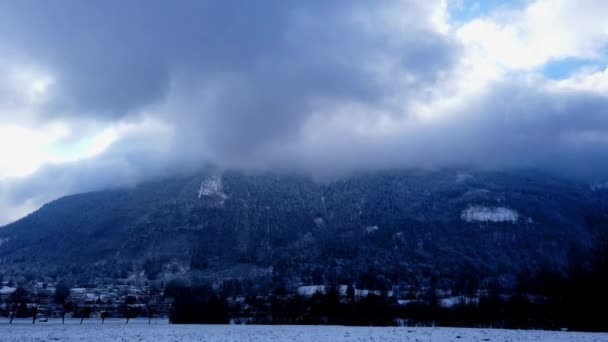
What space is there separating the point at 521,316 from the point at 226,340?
86993 millimetres

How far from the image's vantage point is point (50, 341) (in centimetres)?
5941

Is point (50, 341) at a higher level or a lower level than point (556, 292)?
lower

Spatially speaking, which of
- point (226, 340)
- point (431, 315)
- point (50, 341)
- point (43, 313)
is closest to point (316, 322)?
point (431, 315)

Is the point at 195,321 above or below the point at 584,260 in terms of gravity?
below

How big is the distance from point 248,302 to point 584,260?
11357 centimetres

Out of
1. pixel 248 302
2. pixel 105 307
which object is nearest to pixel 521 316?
pixel 248 302

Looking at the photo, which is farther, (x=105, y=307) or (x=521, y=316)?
(x=105, y=307)

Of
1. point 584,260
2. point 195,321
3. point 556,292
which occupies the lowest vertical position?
point 195,321

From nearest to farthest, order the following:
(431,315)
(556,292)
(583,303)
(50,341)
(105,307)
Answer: (50,341)
(583,303)
(556,292)
(431,315)
(105,307)

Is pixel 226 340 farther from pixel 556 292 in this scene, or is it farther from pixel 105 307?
pixel 105 307

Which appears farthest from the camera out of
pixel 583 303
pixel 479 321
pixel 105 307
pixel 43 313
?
pixel 105 307

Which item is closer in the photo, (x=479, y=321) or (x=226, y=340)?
(x=226, y=340)

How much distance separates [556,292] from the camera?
→ 115 meters

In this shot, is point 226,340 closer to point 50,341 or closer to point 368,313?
point 50,341
